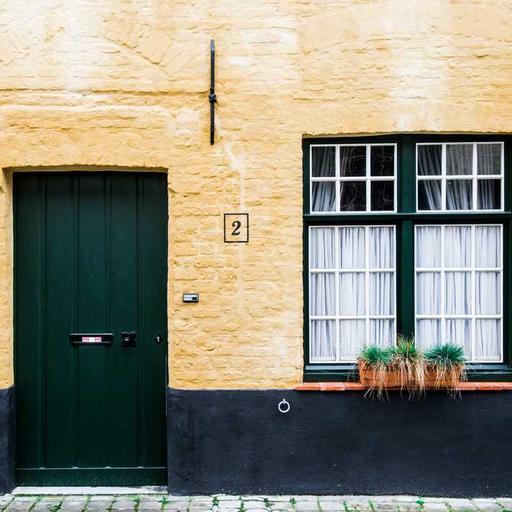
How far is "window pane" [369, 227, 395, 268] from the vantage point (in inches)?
242

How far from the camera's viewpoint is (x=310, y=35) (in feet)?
19.4

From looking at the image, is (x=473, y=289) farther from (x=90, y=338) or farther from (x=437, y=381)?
(x=90, y=338)

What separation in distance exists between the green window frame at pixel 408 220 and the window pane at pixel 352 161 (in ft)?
0.23

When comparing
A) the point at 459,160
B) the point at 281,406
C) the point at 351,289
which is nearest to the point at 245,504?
the point at 281,406

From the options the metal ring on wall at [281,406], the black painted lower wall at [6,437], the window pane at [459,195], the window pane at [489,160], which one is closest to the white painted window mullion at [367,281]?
the window pane at [459,195]

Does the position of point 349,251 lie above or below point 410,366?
above

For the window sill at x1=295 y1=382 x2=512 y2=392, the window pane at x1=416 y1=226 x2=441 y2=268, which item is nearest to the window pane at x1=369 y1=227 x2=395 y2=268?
the window pane at x1=416 y1=226 x2=441 y2=268

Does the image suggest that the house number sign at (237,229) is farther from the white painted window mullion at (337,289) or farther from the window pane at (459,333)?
the window pane at (459,333)

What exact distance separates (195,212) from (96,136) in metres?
1.01

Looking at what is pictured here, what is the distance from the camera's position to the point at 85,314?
20.3 feet

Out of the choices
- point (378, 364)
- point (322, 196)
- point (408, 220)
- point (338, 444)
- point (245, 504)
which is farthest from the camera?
point (322, 196)

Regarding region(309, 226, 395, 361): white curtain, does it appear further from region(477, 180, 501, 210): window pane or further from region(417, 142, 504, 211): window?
region(477, 180, 501, 210): window pane

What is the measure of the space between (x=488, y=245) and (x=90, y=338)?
3.47m

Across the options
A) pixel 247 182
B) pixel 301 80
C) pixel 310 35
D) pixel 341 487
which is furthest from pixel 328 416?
pixel 310 35
